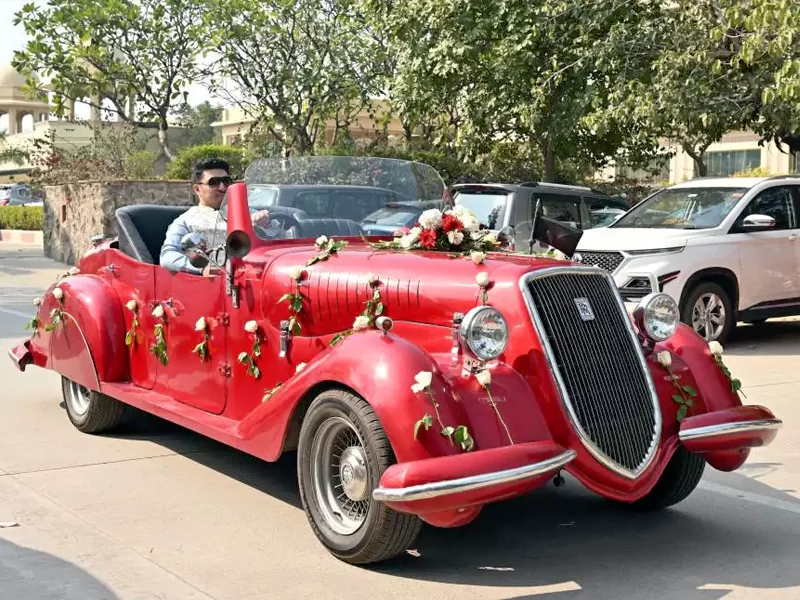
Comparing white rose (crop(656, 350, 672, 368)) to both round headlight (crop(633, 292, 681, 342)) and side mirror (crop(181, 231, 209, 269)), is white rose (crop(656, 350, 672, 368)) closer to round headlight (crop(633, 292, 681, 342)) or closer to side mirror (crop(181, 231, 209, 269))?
round headlight (crop(633, 292, 681, 342))

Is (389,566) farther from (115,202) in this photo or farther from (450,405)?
(115,202)

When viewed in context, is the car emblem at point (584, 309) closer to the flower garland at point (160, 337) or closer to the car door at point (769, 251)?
the flower garland at point (160, 337)

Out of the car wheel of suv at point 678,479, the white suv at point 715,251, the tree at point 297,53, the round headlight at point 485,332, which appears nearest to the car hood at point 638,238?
the white suv at point 715,251

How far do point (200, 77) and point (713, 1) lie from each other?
634 inches

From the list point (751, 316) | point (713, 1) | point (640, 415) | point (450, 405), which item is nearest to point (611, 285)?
point (640, 415)

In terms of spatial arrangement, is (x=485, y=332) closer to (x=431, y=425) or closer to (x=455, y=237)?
(x=431, y=425)

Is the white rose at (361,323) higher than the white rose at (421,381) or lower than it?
higher

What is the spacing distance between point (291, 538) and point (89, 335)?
2588 mm

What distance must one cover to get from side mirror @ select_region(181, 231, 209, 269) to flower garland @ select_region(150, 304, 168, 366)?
1.41 feet

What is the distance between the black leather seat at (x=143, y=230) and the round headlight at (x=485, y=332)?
315 cm

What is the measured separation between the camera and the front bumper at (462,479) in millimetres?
4383

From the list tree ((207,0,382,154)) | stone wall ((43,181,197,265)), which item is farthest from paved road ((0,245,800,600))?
tree ((207,0,382,154))

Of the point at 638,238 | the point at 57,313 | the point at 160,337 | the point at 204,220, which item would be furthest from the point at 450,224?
the point at 638,238

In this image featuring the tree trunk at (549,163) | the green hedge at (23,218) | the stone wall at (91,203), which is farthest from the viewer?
the green hedge at (23,218)
